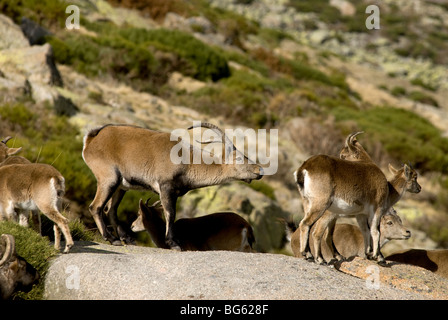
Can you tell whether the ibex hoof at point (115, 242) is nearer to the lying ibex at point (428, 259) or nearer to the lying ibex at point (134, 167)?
the lying ibex at point (134, 167)

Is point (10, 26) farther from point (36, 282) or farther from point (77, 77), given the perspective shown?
point (36, 282)

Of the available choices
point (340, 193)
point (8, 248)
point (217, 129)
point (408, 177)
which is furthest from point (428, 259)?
point (8, 248)

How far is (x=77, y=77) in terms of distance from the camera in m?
23.0

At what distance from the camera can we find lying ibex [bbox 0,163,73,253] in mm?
8586

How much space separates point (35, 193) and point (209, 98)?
60.4 feet

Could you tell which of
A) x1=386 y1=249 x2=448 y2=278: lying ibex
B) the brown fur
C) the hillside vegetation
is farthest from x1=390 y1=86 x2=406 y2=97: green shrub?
the brown fur

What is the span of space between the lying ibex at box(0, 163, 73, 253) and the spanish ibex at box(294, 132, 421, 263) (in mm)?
3202

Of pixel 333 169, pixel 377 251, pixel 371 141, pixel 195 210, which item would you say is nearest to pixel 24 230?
pixel 333 169

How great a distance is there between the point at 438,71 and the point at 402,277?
63.8 m

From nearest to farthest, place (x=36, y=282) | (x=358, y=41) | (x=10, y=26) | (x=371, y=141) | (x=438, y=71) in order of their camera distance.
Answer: (x=36, y=282) → (x=10, y=26) → (x=371, y=141) → (x=438, y=71) → (x=358, y=41)

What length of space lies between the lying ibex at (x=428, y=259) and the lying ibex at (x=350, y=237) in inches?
→ 22.2

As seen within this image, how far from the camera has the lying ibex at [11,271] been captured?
7324 millimetres

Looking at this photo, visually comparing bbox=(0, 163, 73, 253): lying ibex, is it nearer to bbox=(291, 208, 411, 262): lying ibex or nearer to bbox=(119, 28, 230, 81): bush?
bbox=(291, 208, 411, 262): lying ibex

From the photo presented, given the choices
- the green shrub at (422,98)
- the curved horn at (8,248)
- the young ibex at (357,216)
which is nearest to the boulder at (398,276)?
the young ibex at (357,216)
